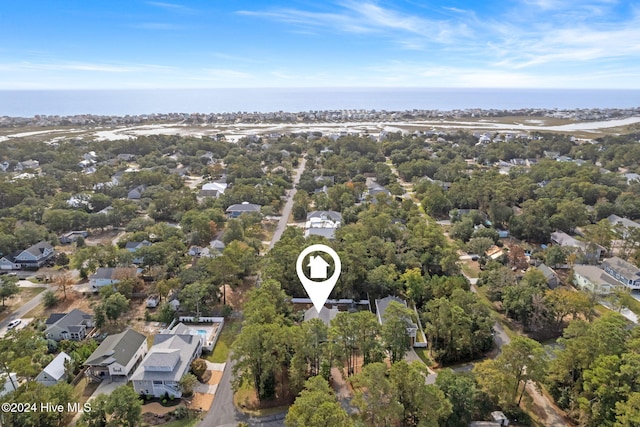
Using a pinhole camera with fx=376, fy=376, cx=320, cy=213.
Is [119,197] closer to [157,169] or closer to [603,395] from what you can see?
[157,169]

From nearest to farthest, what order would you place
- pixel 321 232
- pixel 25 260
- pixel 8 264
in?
pixel 8 264, pixel 25 260, pixel 321 232

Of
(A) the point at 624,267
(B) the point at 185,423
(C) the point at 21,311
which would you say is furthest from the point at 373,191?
(C) the point at 21,311

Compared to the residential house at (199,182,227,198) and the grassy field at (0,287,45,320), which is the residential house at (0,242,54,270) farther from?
the residential house at (199,182,227,198)

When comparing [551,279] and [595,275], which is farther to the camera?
[595,275]

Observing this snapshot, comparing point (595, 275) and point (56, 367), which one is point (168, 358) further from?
point (595, 275)

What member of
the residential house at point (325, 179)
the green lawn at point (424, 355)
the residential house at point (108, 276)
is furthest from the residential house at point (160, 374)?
the residential house at point (325, 179)

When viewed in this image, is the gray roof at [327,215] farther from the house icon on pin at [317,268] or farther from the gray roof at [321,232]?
the house icon on pin at [317,268]
